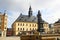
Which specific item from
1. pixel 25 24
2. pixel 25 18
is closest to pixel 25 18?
pixel 25 18

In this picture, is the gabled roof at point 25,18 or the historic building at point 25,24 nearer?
the historic building at point 25,24

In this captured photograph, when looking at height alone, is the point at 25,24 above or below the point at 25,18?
below

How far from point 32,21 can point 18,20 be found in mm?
8305

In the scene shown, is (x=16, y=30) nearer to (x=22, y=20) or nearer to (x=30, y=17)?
(x=22, y=20)

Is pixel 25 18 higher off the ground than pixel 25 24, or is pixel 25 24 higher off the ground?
pixel 25 18

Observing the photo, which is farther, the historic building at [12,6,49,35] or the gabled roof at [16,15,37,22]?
the gabled roof at [16,15,37,22]

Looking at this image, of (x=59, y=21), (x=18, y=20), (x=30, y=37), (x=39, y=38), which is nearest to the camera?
(x=39, y=38)

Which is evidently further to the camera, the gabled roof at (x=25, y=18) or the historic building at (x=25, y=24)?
the gabled roof at (x=25, y=18)

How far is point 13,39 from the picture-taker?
31.1 meters

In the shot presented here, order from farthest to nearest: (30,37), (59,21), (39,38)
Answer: (59,21) < (30,37) < (39,38)

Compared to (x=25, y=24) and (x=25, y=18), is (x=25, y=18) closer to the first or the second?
(x=25, y=18)

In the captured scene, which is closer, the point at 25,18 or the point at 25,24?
the point at 25,24

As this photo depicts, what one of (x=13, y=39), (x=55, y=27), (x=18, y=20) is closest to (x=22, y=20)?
(x=18, y=20)

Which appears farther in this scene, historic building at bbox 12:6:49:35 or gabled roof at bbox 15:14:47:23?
gabled roof at bbox 15:14:47:23
